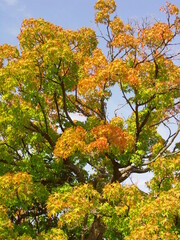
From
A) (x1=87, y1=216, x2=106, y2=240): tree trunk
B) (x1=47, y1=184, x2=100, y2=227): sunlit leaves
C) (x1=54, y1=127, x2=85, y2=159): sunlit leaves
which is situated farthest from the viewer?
(x1=87, y1=216, x2=106, y2=240): tree trunk

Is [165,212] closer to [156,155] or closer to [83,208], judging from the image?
[83,208]

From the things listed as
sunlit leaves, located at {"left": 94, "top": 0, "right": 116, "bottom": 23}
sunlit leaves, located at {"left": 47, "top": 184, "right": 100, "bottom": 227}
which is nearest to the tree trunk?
sunlit leaves, located at {"left": 47, "top": 184, "right": 100, "bottom": 227}

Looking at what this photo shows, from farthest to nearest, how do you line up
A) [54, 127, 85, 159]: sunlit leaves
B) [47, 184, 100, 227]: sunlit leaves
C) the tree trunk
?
the tree trunk, [54, 127, 85, 159]: sunlit leaves, [47, 184, 100, 227]: sunlit leaves

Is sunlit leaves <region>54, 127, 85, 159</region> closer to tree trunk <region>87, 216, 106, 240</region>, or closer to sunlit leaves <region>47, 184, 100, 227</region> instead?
sunlit leaves <region>47, 184, 100, 227</region>

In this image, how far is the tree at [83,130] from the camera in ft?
39.0

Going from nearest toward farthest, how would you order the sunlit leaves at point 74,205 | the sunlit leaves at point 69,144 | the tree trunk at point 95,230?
1. the sunlit leaves at point 74,205
2. the sunlit leaves at point 69,144
3. the tree trunk at point 95,230

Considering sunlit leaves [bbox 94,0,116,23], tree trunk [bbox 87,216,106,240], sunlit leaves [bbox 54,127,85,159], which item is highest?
sunlit leaves [bbox 94,0,116,23]

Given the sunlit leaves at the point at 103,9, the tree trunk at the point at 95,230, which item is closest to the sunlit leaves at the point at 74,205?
the tree trunk at the point at 95,230

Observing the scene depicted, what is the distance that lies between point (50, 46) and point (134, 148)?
16.3 ft

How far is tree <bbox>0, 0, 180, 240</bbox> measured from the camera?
468 inches

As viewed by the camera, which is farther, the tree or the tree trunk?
the tree trunk

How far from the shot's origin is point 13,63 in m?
13.8

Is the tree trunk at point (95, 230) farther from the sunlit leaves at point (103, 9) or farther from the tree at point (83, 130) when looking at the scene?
the sunlit leaves at point (103, 9)

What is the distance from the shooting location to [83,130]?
13641 millimetres
